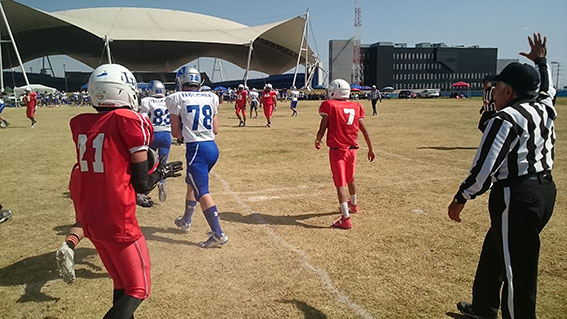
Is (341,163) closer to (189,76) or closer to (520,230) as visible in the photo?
(189,76)

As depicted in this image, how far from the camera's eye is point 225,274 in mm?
4438

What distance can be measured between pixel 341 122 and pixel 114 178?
4.00 meters

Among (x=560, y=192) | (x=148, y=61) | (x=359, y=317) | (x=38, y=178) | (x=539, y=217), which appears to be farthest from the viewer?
(x=148, y=61)

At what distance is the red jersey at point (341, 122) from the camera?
19.5ft

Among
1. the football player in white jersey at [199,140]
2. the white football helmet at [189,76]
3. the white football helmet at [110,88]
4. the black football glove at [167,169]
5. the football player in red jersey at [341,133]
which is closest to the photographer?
the white football helmet at [110,88]

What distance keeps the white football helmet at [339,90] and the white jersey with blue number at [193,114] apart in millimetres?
2051

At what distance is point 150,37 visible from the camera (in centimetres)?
7412

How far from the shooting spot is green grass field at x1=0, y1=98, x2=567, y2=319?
3.78m

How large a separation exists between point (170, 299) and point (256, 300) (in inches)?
34.6

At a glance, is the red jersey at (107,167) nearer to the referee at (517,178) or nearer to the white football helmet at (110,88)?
the white football helmet at (110,88)

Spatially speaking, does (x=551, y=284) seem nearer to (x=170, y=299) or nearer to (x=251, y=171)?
(x=170, y=299)

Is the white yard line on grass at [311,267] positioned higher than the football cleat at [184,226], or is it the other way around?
the football cleat at [184,226]

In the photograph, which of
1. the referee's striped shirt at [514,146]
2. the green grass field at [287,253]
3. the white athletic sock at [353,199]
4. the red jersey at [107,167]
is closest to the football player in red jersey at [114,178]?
the red jersey at [107,167]

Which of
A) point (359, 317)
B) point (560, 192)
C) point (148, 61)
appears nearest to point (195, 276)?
point (359, 317)
